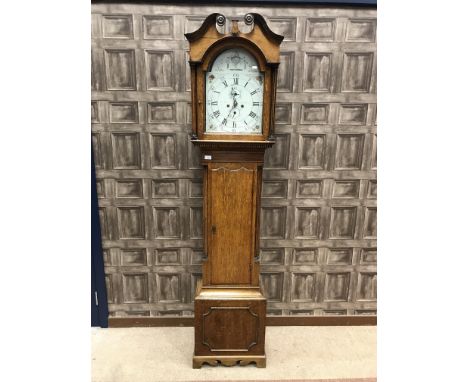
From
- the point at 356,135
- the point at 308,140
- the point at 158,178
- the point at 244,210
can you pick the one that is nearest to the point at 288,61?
the point at 308,140

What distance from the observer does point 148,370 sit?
2.11 m

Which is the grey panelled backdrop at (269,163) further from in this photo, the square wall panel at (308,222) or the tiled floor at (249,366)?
the tiled floor at (249,366)

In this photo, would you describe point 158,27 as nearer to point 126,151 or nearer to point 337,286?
point 126,151

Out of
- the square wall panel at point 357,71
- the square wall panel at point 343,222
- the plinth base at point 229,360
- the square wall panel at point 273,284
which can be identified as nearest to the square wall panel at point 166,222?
the square wall panel at point 273,284

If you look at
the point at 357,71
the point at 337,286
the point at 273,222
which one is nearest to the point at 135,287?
the point at 273,222

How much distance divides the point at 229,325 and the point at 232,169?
99cm

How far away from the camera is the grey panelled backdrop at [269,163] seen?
2.13 m

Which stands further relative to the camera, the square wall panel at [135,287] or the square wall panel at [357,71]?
the square wall panel at [135,287]

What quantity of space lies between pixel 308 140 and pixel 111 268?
1723 mm

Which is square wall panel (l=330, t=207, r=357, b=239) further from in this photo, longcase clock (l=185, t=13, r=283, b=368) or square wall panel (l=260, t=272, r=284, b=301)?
longcase clock (l=185, t=13, r=283, b=368)

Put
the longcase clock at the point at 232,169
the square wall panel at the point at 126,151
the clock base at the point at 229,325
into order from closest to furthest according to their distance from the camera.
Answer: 1. the longcase clock at the point at 232,169
2. the clock base at the point at 229,325
3. the square wall panel at the point at 126,151

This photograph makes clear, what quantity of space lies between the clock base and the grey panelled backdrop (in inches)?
17.6

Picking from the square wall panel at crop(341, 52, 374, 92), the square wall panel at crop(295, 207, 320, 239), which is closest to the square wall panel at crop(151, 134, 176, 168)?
the square wall panel at crop(295, 207, 320, 239)

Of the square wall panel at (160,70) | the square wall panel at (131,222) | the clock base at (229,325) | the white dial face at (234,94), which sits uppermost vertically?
the square wall panel at (160,70)
